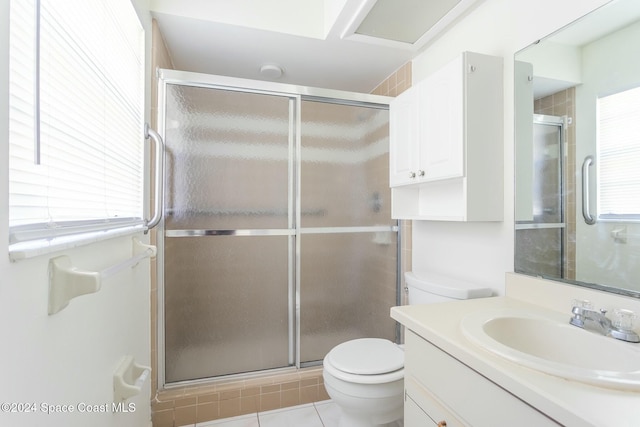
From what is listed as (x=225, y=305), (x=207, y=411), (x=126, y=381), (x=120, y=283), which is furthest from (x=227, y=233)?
(x=207, y=411)

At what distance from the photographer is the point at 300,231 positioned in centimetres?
190

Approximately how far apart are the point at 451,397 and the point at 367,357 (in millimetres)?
632

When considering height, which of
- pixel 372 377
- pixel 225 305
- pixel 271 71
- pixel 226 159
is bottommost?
pixel 372 377

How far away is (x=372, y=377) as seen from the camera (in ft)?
4.25

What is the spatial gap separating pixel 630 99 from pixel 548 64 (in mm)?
368

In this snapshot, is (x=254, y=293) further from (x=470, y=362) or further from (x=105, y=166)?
(x=470, y=362)

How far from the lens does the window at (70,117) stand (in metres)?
0.59

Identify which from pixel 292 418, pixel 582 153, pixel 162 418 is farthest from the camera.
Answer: pixel 292 418

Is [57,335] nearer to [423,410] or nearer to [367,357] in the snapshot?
[423,410]

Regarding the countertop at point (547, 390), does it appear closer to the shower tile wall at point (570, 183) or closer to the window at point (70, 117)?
the shower tile wall at point (570, 183)

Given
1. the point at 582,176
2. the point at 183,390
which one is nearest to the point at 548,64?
the point at 582,176

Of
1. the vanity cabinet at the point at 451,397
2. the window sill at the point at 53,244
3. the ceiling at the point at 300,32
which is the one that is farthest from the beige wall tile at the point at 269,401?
the ceiling at the point at 300,32

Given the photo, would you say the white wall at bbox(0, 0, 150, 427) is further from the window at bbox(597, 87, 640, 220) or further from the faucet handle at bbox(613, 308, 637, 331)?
the window at bbox(597, 87, 640, 220)

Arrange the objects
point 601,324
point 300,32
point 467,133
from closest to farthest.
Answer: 1. point 601,324
2. point 467,133
3. point 300,32
